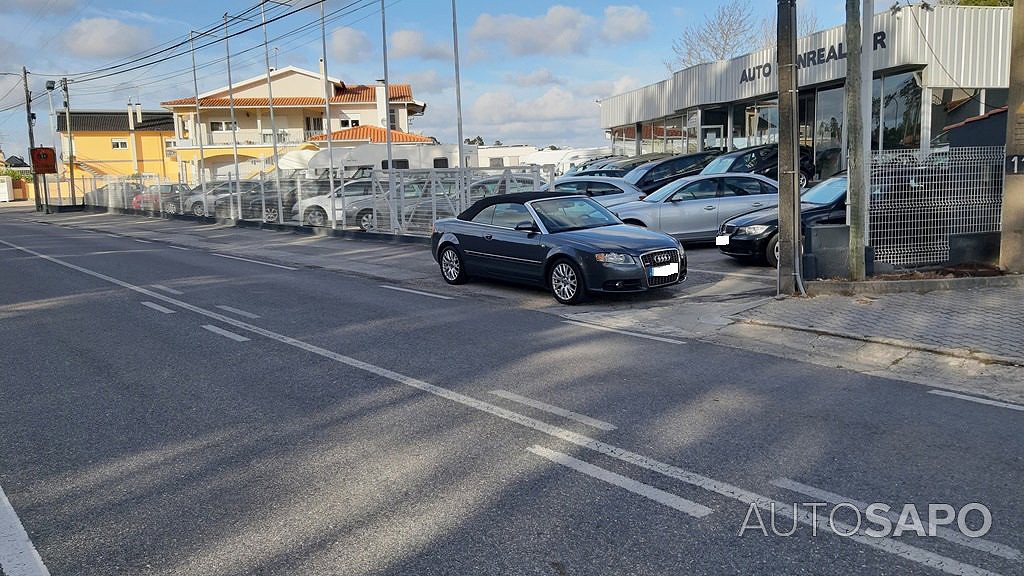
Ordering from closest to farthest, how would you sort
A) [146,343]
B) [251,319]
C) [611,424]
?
[611,424] < [146,343] < [251,319]

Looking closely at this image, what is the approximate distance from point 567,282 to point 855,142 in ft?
13.3

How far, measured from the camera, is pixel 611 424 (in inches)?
229

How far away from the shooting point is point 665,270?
10953 mm

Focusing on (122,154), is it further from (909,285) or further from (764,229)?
(909,285)

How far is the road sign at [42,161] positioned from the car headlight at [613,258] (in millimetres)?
48982

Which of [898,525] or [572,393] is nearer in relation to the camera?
[898,525]

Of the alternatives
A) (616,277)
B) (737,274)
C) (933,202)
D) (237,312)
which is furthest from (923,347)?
(237,312)

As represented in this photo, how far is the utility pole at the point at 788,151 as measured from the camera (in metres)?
10.3

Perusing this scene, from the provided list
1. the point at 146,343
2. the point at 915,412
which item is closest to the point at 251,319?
the point at 146,343

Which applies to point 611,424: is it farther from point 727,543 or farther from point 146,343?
point 146,343

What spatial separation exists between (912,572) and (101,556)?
12.2ft

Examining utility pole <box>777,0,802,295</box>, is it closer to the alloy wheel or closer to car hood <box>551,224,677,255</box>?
car hood <box>551,224,677,255</box>

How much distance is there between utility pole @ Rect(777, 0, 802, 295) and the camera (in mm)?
10344

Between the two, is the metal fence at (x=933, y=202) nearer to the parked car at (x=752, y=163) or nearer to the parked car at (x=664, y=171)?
the parked car at (x=752, y=163)
